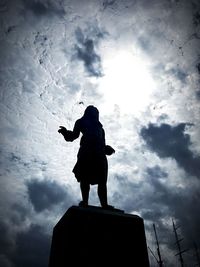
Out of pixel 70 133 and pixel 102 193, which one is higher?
pixel 70 133

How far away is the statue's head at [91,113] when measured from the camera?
528 centimetres

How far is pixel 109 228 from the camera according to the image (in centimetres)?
339

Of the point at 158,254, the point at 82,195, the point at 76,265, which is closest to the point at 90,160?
the point at 82,195

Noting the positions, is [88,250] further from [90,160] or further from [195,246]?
[195,246]

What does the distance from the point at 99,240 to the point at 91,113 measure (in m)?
3.08

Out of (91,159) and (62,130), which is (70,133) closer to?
(62,130)

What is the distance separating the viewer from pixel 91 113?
17.5 ft

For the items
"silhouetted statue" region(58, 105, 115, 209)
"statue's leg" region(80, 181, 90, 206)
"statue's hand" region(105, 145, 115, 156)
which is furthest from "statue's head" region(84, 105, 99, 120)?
"statue's leg" region(80, 181, 90, 206)

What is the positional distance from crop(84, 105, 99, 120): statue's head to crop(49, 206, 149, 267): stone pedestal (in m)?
2.43

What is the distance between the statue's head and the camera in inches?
208

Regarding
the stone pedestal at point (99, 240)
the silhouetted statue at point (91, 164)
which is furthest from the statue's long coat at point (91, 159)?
the stone pedestal at point (99, 240)

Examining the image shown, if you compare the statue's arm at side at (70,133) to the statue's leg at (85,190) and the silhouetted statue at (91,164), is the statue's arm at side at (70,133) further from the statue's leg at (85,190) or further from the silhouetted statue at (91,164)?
the statue's leg at (85,190)

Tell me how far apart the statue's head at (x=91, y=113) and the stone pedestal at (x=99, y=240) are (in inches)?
95.7

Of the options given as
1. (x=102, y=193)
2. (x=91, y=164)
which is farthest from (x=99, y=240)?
(x=91, y=164)
